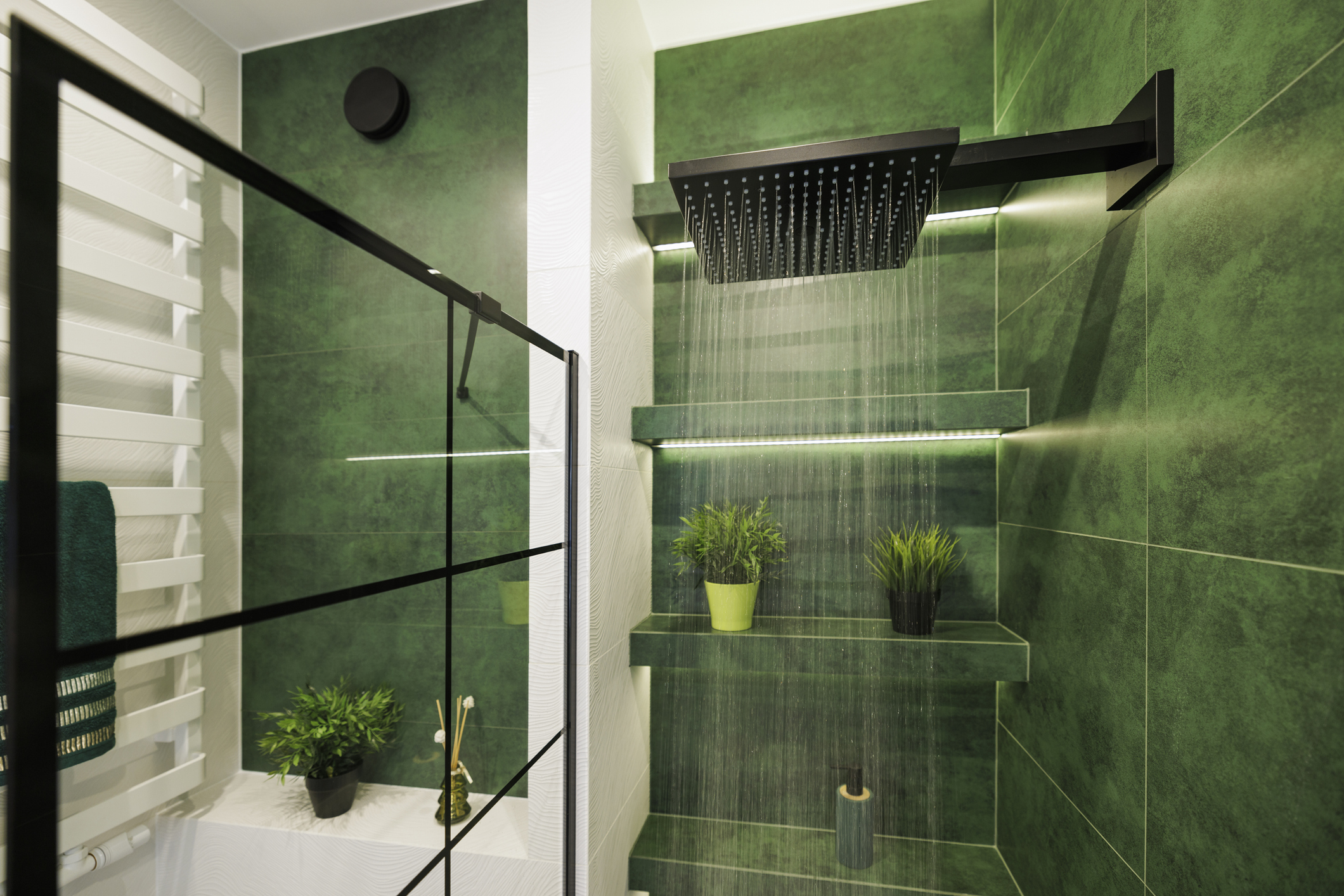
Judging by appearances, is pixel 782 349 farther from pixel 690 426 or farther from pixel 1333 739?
pixel 1333 739

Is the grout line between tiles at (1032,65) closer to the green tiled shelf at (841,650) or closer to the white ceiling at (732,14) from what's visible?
the white ceiling at (732,14)

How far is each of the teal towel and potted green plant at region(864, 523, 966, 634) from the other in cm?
132

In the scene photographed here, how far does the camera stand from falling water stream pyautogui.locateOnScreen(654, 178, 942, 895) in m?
1.38

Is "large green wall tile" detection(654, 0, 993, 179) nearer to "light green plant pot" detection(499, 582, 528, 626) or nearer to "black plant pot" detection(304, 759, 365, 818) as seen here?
"light green plant pot" detection(499, 582, 528, 626)

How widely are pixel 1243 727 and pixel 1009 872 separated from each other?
110 cm

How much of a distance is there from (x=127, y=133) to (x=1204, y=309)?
1.18m

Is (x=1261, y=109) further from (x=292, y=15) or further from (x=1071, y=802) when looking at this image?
(x=292, y=15)

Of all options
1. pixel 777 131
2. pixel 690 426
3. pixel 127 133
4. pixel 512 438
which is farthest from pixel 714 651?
pixel 777 131

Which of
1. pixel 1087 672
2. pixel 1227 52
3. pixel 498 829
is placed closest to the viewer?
pixel 1227 52

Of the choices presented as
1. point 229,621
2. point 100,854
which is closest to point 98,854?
point 100,854

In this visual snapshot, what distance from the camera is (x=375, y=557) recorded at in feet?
2.23

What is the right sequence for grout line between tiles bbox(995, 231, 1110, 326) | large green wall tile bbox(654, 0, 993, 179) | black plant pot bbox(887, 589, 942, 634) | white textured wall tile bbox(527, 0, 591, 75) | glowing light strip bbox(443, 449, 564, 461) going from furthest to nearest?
large green wall tile bbox(654, 0, 993, 179) < black plant pot bbox(887, 589, 942, 634) < white textured wall tile bbox(527, 0, 591, 75) < grout line between tiles bbox(995, 231, 1110, 326) < glowing light strip bbox(443, 449, 564, 461)

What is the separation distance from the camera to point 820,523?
139 cm

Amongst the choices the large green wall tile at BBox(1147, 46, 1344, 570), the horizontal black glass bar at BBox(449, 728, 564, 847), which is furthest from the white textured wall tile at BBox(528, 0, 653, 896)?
the large green wall tile at BBox(1147, 46, 1344, 570)
